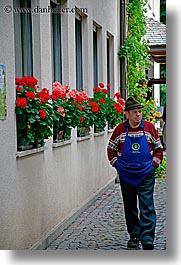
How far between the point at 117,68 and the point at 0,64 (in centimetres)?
416

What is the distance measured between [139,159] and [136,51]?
2868 millimetres

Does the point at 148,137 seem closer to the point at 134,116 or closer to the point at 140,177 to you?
the point at 134,116

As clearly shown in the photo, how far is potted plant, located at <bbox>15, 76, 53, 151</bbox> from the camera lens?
16.8ft

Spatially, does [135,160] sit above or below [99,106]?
below

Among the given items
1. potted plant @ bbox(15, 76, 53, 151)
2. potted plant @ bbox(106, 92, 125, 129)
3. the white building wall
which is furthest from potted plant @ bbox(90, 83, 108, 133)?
potted plant @ bbox(15, 76, 53, 151)

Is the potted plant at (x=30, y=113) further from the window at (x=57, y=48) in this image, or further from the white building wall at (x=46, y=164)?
the window at (x=57, y=48)

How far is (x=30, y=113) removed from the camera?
5.14m

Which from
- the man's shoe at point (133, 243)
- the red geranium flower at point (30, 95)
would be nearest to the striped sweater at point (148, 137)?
the man's shoe at point (133, 243)

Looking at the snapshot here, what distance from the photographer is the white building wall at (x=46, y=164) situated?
192 inches

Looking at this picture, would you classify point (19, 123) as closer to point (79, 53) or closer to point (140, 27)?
point (79, 53)

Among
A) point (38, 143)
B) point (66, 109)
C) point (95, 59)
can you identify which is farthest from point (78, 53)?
point (38, 143)

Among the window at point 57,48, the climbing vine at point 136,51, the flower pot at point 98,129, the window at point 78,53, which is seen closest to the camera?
the window at point 57,48

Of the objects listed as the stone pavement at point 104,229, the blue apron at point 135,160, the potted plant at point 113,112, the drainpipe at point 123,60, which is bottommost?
the stone pavement at point 104,229

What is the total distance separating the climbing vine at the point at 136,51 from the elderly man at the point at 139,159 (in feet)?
5.87
